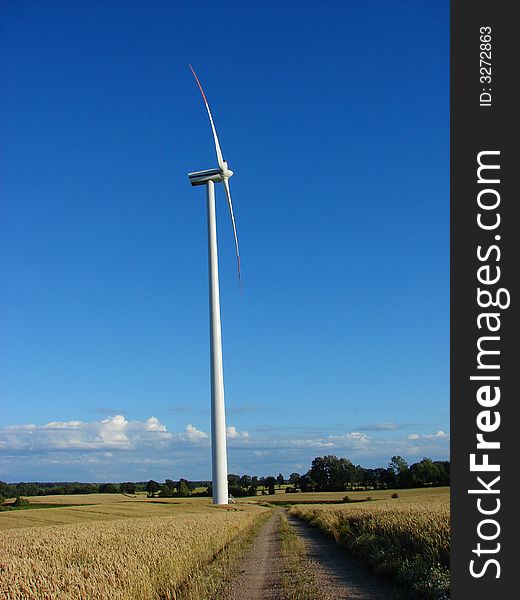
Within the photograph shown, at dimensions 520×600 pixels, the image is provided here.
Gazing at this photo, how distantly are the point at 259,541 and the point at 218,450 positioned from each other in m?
25.4

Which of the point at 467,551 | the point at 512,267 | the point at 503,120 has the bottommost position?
the point at 467,551

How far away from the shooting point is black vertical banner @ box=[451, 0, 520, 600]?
34.8ft

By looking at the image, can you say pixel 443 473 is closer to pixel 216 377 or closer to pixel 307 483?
pixel 307 483

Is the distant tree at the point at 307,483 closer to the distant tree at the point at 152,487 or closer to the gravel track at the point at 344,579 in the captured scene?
the distant tree at the point at 152,487

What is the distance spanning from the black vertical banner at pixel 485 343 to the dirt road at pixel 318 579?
760cm

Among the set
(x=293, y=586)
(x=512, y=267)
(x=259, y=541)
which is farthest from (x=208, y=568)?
(x=512, y=267)

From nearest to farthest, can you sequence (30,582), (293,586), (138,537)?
(30,582), (293,586), (138,537)

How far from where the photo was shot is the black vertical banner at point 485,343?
34.8ft

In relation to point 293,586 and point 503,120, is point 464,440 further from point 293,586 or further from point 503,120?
point 293,586

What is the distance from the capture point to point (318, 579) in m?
20.8

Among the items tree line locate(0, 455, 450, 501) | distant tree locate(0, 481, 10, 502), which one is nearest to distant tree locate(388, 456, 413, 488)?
tree line locate(0, 455, 450, 501)

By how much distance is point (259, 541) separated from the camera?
37469 mm

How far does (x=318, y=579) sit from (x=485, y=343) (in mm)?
12949

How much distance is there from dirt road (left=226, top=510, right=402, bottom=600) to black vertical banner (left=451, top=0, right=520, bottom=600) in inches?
299
